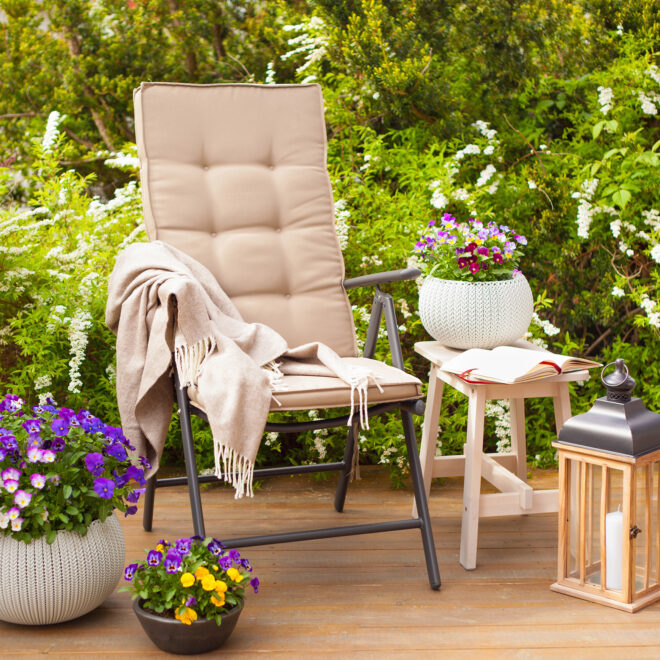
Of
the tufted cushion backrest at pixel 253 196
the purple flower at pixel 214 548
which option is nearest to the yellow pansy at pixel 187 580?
the purple flower at pixel 214 548

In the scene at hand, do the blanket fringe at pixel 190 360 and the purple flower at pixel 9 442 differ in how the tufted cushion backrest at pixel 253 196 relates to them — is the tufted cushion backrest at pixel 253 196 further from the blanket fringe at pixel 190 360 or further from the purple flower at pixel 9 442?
the purple flower at pixel 9 442

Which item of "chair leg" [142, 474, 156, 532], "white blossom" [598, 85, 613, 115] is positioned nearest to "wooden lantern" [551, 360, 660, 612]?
"chair leg" [142, 474, 156, 532]

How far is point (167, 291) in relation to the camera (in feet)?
7.30

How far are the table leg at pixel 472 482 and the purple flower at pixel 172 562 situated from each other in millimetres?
825

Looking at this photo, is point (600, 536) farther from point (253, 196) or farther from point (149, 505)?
point (253, 196)

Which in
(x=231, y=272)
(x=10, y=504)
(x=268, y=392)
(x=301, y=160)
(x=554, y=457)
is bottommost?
(x=554, y=457)

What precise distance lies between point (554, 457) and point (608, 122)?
1336 mm

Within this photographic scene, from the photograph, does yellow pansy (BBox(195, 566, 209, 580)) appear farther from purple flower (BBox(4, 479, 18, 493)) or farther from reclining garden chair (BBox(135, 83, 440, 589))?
reclining garden chair (BBox(135, 83, 440, 589))

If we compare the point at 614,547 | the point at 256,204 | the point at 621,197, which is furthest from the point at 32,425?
the point at 621,197

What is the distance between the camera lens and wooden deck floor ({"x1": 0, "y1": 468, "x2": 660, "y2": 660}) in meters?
2.02

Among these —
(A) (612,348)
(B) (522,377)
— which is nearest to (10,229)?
(B) (522,377)

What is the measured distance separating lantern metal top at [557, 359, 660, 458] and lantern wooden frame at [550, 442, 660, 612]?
17 mm

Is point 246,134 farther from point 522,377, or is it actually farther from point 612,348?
point 612,348

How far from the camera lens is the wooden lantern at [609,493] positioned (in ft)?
6.98
